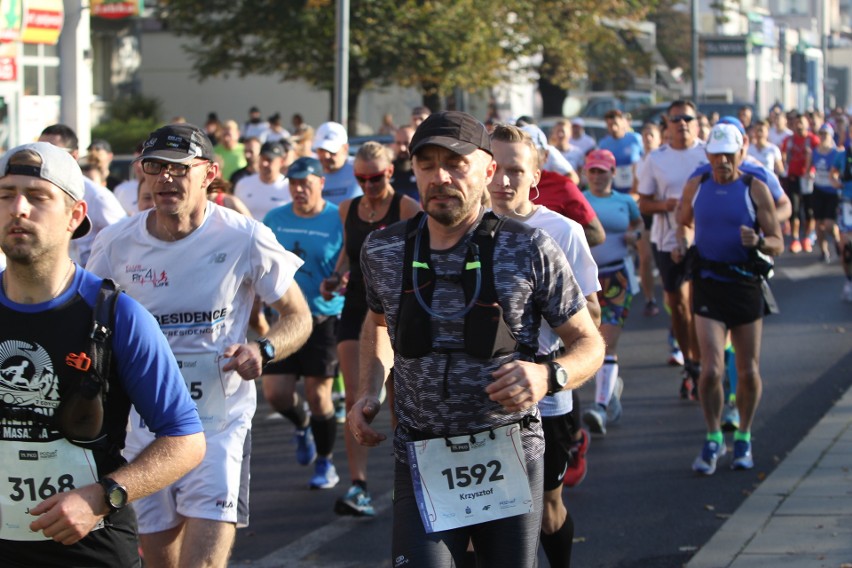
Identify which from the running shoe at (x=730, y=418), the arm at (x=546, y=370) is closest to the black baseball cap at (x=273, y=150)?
the running shoe at (x=730, y=418)

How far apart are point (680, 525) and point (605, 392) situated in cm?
253

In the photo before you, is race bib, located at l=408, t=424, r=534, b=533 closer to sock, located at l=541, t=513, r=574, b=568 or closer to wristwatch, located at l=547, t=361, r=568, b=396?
wristwatch, located at l=547, t=361, r=568, b=396

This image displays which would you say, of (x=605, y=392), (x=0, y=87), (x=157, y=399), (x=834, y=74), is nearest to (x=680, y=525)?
(x=605, y=392)

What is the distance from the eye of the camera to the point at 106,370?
12.1ft

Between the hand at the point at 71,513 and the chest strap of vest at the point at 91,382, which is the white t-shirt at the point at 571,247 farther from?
the hand at the point at 71,513

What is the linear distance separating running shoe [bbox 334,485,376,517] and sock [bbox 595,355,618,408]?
8.54 feet

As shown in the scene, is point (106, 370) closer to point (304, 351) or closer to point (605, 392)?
point (304, 351)

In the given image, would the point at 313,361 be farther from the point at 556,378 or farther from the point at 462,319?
the point at 556,378

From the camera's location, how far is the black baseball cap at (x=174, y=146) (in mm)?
5281

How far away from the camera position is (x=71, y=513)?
3471 mm

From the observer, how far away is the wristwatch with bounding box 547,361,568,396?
4.23 meters

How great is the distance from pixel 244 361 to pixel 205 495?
608 mm

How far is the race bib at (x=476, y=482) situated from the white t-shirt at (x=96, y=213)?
209 inches

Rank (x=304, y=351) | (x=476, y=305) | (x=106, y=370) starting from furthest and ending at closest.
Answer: (x=304, y=351), (x=476, y=305), (x=106, y=370)
